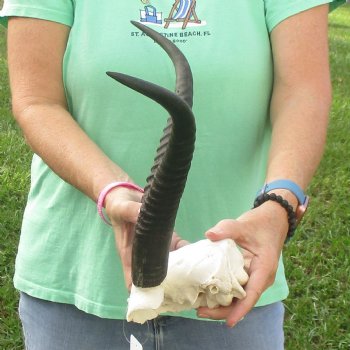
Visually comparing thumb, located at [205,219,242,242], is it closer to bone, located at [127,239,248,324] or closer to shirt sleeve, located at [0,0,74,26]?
bone, located at [127,239,248,324]

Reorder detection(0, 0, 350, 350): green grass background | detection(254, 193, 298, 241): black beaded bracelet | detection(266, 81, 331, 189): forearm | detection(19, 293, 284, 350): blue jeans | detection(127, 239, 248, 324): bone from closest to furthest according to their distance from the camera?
detection(127, 239, 248, 324): bone, detection(254, 193, 298, 241): black beaded bracelet, detection(266, 81, 331, 189): forearm, detection(19, 293, 284, 350): blue jeans, detection(0, 0, 350, 350): green grass background

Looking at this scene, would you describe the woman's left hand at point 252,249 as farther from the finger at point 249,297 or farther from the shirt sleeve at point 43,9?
the shirt sleeve at point 43,9

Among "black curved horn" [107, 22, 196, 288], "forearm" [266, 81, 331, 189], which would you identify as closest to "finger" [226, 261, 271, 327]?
"black curved horn" [107, 22, 196, 288]

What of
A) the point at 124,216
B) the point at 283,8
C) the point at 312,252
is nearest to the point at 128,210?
the point at 124,216

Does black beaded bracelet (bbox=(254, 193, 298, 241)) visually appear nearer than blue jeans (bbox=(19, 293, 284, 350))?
Yes

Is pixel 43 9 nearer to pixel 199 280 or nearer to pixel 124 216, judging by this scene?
pixel 124 216

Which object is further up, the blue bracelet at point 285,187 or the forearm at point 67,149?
the forearm at point 67,149

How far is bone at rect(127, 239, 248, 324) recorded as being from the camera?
1.32 m

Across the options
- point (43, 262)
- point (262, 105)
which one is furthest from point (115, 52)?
point (43, 262)

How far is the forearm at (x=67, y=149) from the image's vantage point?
152 centimetres

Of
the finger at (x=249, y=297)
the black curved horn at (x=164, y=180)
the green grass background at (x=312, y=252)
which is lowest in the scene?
the green grass background at (x=312, y=252)

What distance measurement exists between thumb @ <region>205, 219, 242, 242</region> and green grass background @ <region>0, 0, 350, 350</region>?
220cm

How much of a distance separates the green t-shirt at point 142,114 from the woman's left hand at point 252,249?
291 mm

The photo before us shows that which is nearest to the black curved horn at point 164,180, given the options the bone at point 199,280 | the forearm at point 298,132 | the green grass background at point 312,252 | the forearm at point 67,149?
the bone at point 199,280
